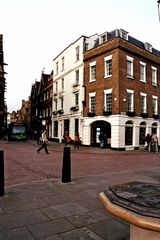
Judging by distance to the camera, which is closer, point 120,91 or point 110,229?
point 110,229

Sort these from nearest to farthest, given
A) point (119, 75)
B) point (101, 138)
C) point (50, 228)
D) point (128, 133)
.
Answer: point (50, 228)
point (119, 75)
point (128, 133)
point (101, 138)

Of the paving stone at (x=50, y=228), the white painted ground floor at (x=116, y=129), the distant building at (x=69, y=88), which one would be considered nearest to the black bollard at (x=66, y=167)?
the paving stone at (x=50, y=228)

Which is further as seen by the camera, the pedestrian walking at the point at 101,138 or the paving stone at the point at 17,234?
the pedestrian walking at the point at 101,138

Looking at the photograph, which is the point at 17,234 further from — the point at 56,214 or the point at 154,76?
the point at 154,76

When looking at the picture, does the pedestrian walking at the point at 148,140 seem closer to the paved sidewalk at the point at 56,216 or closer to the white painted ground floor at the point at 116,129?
the white painted ground floor at the point at 116,129

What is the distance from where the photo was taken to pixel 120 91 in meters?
22.4

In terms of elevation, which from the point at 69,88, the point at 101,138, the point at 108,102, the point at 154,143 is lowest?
the point at 154,143

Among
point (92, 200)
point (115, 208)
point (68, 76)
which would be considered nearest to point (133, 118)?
point (68, 76)

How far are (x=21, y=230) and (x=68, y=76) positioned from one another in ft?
93.9

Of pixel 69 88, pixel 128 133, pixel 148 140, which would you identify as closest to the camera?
pixel 148 140

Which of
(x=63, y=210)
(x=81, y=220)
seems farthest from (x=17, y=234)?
(x=63, y=210)

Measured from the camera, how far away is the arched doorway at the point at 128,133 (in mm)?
23359

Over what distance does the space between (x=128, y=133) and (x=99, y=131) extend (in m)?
3.24

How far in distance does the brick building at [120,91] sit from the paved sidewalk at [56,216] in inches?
666
